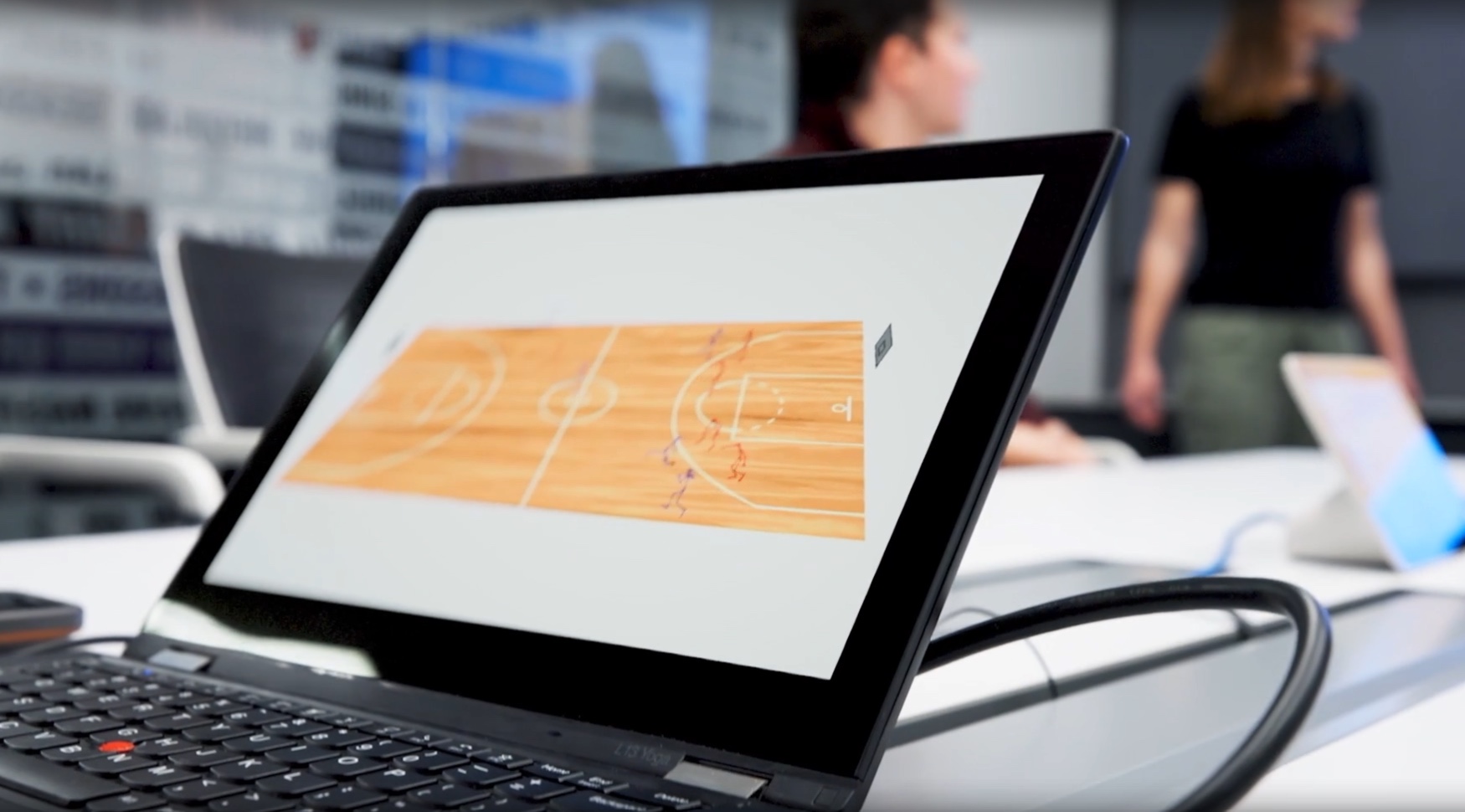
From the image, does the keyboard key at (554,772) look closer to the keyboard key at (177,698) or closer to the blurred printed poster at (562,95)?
the keyboard key at (177,698)

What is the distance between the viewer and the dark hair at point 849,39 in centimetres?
170

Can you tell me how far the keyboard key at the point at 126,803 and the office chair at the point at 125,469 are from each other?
2.83 feet

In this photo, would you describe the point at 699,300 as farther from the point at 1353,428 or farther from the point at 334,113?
the point at 334,113

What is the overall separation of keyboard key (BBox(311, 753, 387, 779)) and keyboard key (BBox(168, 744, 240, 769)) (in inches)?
1.0

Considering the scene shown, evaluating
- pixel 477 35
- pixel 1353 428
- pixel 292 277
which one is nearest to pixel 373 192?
pixel 477 35

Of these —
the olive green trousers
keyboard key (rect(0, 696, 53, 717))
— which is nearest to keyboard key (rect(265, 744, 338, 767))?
keyboard key (rect(0, 696, 53, 717))

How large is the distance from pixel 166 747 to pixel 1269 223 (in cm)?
264

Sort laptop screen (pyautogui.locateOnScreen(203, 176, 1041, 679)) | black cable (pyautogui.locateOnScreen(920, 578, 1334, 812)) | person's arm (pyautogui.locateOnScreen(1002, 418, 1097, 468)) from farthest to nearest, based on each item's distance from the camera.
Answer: person's arm (pyautogui.locateOnScreen(1002, 418, 1097, 468)) < laptop screen (pyautogui.locateOnScreen(203, 176, 1041, 679)) < black cable (pyautogui.locateOnScreen(920, 578, 1334, 812))

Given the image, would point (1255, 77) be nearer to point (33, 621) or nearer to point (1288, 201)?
point (1288, 201)

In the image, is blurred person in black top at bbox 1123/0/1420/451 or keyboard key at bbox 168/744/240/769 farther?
blurred person in black top at bbox 1123/0/1420/451

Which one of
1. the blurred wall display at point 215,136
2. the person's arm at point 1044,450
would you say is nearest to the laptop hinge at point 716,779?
the person's arm at point 1044,450

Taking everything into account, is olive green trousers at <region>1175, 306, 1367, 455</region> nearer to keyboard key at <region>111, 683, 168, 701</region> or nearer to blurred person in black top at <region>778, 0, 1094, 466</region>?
blurred person in black top at <region>778, 0, 1094, 466</region>

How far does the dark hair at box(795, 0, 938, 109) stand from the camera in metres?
1.70

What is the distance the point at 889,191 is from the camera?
45cm
